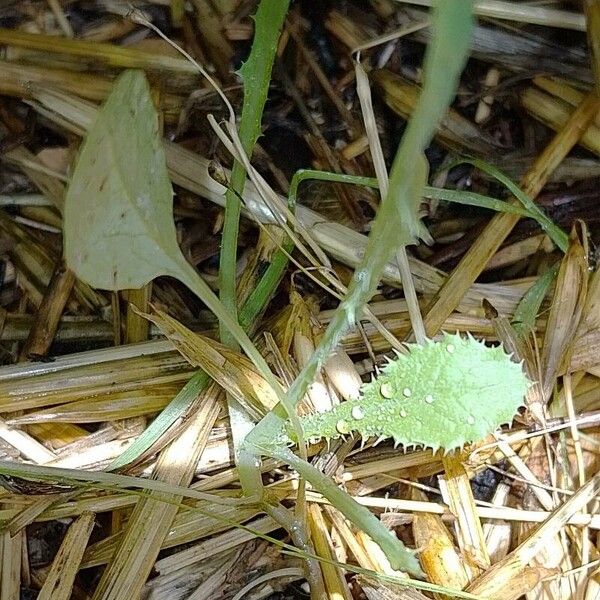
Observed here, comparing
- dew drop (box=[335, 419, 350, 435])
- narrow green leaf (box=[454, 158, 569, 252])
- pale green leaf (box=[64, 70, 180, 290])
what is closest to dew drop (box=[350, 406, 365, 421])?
dew drop (box=[335, 419, 350, 435])

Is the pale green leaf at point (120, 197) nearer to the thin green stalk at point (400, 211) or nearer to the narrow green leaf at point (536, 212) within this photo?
the thin green stalk at point (400, 211)

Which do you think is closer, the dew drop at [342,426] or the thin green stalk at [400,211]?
the thin green stalk at [400,211]

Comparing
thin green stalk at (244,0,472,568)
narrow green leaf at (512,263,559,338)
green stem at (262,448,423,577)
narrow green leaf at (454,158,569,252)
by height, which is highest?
narrow green leaf at (454,158,569,252)

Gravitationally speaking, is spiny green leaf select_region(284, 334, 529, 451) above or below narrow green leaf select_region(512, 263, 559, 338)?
below

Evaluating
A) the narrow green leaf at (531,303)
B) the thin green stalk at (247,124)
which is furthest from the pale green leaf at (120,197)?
the narrow green leaf at (531,303)

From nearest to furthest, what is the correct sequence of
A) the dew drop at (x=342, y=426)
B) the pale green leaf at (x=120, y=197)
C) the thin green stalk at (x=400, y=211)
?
the thin green stalk at (x=400, y=211)
the pale green leaf at (x=120, y=197)
the dew drop at (x=342, y=426)

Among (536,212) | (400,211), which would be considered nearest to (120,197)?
(400,211)

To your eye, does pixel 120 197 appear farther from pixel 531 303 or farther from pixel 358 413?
pixel 531 303

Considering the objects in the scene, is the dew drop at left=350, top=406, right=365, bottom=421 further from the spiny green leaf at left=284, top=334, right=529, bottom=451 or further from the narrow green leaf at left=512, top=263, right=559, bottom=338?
the narrow green leaf at left=512, top=263, right=559, bottom=338
